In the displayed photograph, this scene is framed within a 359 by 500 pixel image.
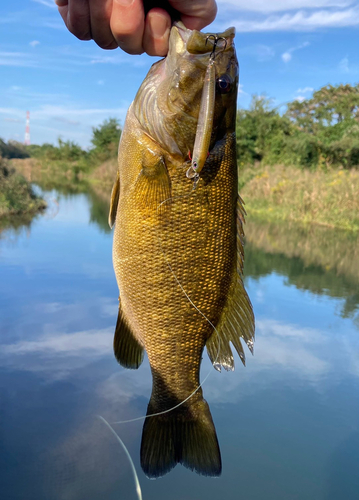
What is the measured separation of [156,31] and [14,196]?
12.6 m

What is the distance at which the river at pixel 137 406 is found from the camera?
2.98 meters

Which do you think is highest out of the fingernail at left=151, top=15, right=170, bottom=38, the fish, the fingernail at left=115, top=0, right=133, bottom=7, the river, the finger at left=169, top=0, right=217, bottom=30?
the finger at left=169, top=0, right=217, bottom=30

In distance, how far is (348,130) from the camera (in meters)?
18.8

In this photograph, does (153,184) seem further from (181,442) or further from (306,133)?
(306,133)

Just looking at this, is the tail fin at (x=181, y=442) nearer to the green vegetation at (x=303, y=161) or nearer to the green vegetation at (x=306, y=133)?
the green vegetation at (x=303, y=161)

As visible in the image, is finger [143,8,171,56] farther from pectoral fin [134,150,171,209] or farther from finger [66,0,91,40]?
pectoral fin [134,150,171,209]

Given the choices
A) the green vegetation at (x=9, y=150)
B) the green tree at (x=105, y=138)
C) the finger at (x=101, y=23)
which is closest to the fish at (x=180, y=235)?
the finger at (x=101, y=23)

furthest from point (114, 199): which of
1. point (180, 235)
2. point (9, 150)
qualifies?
point (9, 150)

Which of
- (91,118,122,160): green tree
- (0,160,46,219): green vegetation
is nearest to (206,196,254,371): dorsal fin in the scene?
(0,160,46,219): green vegetation

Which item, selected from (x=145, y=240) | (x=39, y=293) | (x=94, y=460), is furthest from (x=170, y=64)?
(x=39, y=293)

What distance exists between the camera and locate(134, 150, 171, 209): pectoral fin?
1.53 metres

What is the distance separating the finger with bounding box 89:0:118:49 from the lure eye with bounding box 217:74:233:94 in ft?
1.63

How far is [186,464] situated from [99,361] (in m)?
2.97

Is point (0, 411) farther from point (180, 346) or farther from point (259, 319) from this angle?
point (259, 319)
